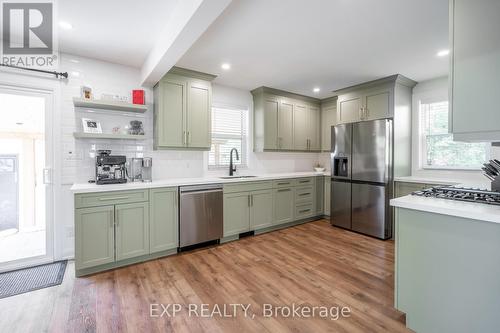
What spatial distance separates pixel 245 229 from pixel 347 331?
212 cm

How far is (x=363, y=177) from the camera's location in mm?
3857

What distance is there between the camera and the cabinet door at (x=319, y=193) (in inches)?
185

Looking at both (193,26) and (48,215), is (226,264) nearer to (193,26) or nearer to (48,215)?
(48,215)

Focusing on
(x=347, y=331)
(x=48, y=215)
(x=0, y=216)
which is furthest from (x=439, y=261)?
(x=0, y=216)

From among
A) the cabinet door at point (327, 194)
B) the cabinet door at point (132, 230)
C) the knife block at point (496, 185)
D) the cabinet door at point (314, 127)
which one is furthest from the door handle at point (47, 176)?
the knife block at point (496, 185)

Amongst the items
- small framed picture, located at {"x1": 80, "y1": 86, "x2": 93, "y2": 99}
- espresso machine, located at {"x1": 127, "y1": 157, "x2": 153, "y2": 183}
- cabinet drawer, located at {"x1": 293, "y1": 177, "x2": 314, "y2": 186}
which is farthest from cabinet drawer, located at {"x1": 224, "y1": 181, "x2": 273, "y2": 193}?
small framed picture, located at {"x1": 80, "y1": 86, "x2": 93, "y2": 99}

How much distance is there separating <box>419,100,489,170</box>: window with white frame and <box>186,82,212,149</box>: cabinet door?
343cm

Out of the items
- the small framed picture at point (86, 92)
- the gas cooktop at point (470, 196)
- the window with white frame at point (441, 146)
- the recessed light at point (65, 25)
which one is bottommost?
the gas cooktop at point (470, 196)

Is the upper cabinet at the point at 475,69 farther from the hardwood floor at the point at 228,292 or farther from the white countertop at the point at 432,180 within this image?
the white countertop at the point at 432,180

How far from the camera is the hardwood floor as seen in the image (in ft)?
5.86

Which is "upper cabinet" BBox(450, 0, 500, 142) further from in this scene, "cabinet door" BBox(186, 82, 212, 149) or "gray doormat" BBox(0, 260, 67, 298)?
"gray doormat" BBox(0, 260, 67, 298)

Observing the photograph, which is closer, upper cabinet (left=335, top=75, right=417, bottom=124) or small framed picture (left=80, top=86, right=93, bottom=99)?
small framed picture (left=80, top=86, right=93, bottom=99)

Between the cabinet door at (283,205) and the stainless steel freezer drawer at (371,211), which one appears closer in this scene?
the stainless steel freezer drawer at (371,211)

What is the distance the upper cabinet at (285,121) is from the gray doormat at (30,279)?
3.25 m
